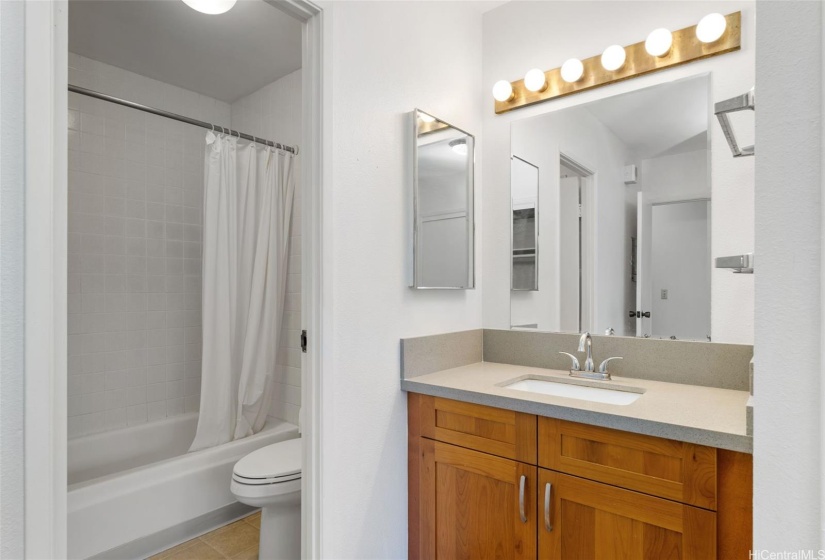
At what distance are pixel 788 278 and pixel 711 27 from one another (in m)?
1.38

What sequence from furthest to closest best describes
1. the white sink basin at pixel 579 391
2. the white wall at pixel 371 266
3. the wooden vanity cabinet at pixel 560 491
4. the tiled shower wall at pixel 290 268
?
the tiled shower wall at pixel 290 268 → the white sink basin at pixel 579 391 → the white wall at pixel 371 266 → the wooden vanity cabinet at pixel 560 491

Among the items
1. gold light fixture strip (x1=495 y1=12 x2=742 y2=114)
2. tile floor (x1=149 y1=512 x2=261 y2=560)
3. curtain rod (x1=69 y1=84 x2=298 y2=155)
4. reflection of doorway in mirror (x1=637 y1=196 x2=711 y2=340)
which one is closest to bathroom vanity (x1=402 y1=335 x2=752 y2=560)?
reflection of doorway in mirror (x1=637 y1=196 x2=711 y2=340)

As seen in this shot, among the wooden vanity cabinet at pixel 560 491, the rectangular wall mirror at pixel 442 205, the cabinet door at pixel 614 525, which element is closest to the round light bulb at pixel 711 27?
the rectangular wall mirror at pixel 442 205

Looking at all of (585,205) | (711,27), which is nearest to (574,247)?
(585,205)

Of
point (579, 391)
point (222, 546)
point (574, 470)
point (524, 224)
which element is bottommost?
point (222, 546)

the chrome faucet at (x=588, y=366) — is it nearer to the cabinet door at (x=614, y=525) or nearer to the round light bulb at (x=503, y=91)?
the cabinet door at (x=614, y=525)

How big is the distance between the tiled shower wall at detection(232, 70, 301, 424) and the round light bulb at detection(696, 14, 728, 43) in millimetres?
2056

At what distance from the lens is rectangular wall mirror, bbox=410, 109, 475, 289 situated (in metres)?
1.78

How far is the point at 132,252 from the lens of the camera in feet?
8.86

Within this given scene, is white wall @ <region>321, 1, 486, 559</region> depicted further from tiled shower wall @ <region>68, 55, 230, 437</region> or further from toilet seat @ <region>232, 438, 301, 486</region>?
tiled shower wall @ <region>68, 55, 230, 437</region>

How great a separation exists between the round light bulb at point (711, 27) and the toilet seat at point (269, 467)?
2.23 m

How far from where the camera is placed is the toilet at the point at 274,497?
5.87ft

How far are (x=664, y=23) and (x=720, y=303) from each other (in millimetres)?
1065

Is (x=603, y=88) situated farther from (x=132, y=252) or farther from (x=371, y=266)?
(x=132, y=252)
